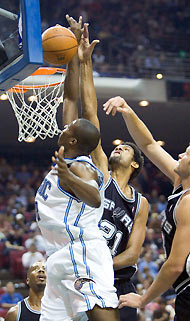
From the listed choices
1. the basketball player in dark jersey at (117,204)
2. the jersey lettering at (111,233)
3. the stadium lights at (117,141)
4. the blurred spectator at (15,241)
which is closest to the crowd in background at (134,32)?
the stadium lights at (117,141)

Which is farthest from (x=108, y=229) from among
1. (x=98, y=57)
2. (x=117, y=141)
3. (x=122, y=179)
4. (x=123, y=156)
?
(x=117, y=141)

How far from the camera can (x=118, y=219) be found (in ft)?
14.3

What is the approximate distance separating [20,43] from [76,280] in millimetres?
1609

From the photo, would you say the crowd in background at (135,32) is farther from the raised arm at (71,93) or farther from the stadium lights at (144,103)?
the raised arm at (71,93)

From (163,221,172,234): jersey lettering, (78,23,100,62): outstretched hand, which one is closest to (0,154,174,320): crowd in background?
(78,23,100,62): outstretched hand

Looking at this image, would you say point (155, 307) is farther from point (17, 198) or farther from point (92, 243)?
point (92, 243)

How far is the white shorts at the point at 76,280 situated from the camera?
10.6ft

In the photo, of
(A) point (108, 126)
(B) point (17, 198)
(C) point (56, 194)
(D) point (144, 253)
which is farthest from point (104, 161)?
(A) point (108, 126)

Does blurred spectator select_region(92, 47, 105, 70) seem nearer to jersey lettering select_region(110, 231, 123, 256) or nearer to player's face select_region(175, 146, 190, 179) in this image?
jersey lettering select_region(110, 231, 123, 256)

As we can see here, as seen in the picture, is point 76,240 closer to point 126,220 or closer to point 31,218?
point 126,220

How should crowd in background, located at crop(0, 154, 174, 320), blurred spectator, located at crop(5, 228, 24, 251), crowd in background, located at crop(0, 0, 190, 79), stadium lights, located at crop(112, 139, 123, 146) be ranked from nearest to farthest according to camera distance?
crowd in background, located at crop(0, 154, 174, 320) < blurred spectator, located at crop(5, 228, 24, 251) < crowd in background, located at crop(0, 0, 190, 79) < stadium lights, located at crop(112, 139, 123, 146)

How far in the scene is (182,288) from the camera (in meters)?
3.44

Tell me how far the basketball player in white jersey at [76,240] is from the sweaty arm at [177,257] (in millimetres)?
193

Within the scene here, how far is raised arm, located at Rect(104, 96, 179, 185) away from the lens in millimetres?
4156
